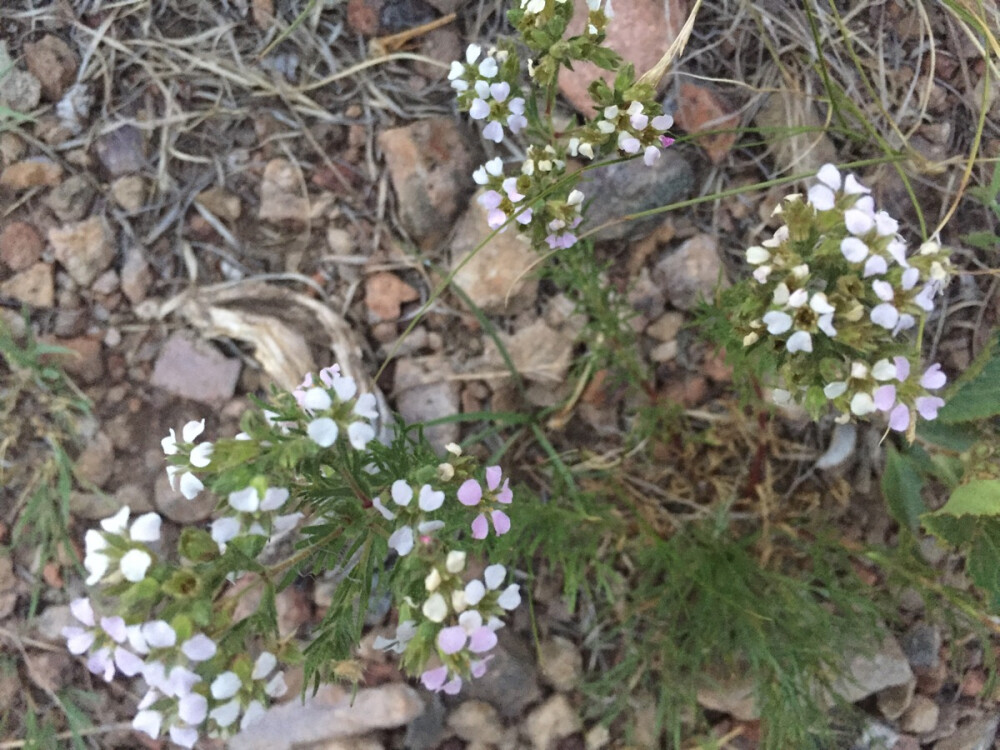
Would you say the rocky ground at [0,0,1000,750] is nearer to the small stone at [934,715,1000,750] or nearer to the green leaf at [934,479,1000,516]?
the small stone at [934,715,1000,750]

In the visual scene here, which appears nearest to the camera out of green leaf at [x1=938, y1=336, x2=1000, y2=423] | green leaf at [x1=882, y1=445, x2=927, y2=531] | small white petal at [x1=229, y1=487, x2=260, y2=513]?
small white petal at [x1=229, y1=487, x2=260, y2=513]

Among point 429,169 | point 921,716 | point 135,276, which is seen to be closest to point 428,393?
point 429,169

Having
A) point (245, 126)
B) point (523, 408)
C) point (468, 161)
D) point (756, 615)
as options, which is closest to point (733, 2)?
point (468, 161)

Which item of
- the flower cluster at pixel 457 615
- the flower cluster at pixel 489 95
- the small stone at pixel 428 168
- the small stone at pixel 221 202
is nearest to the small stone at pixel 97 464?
the small stone at pixel 221 202

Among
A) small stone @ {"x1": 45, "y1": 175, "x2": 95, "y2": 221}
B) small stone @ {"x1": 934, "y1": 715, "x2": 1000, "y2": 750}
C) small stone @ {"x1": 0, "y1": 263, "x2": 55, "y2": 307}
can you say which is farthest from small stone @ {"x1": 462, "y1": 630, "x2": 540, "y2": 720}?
small stone @ {"x1": 45, "y1": 175, "x2": 95, "y2": 221}

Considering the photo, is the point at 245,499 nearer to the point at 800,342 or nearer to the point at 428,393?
the point at 800,342

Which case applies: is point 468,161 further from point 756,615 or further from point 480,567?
point 756,615

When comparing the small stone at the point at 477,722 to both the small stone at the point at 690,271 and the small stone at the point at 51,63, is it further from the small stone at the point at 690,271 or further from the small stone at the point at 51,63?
the small stone at the point at 51,63
